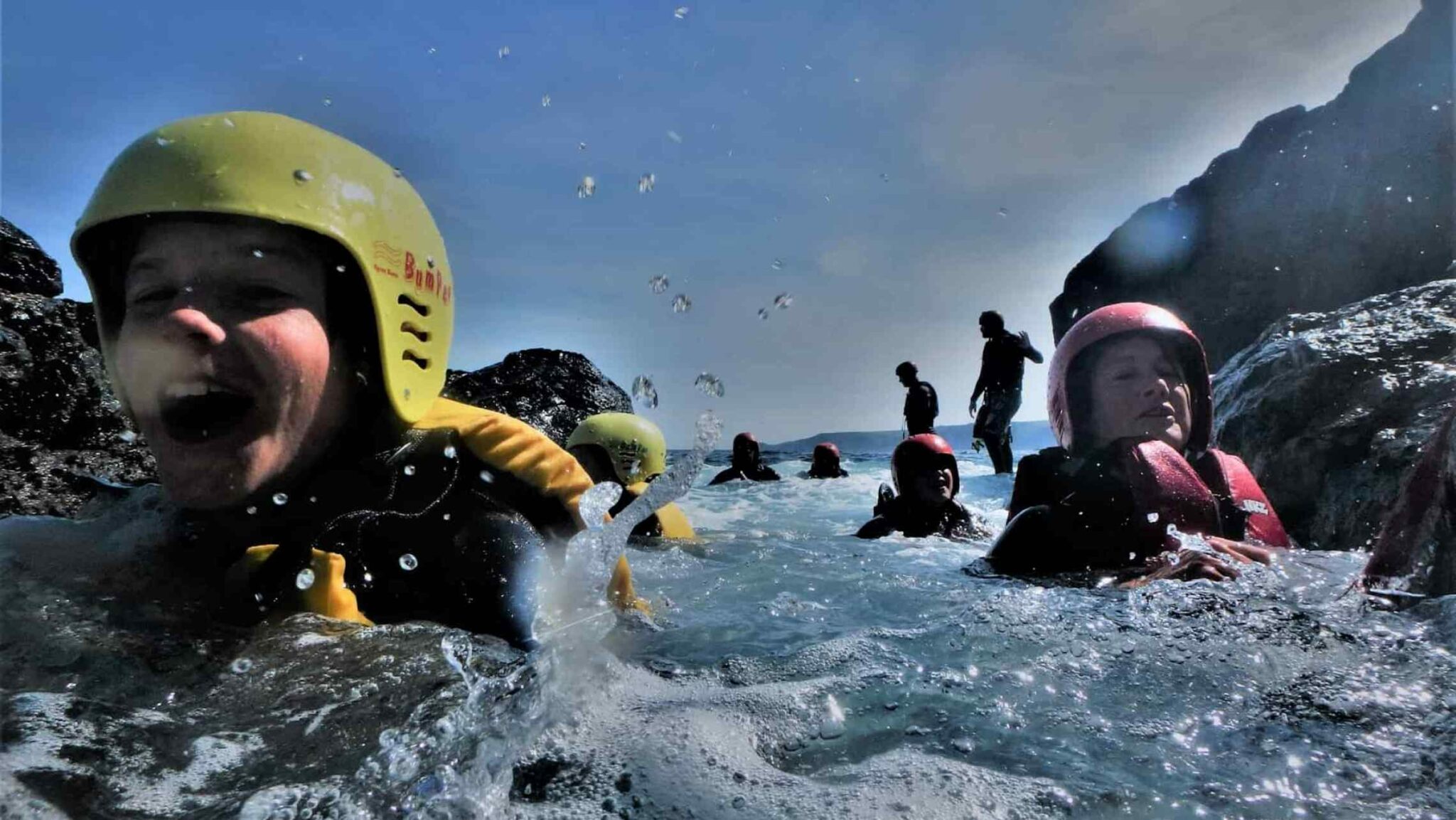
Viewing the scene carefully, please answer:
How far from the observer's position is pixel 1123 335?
427 centimetres

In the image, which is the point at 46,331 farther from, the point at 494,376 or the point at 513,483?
the point at 513,483

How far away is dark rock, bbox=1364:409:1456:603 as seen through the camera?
6.91ft

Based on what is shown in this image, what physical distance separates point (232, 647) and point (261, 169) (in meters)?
1.18

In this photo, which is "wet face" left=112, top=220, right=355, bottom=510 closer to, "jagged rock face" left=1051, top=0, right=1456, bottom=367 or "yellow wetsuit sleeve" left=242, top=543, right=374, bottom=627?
"yellow wetsuit sleeve" left=242, top=543, right=374, bottom=627

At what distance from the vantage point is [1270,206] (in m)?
32.5

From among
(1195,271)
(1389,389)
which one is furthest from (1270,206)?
(1389,389)

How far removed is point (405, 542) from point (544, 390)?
464 inches

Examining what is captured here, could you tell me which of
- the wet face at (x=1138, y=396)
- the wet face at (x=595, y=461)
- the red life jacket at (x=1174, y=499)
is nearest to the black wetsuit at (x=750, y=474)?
the wet face at (x=595, y=461)

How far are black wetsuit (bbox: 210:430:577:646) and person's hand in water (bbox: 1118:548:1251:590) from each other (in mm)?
2460

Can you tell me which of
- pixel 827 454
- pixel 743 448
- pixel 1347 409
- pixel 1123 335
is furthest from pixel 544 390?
pixel 1347 409

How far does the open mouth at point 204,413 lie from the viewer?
1.92 metres

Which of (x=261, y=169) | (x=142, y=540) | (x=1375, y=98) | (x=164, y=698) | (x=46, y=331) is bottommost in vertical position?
(x=164, y=698)

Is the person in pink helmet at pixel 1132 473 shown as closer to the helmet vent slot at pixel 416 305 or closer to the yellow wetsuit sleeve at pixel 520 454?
the yellow wetsuit sleeve at pixel 520 454

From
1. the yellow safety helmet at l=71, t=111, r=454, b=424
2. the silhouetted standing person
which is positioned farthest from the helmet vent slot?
the silhouetted standing person
